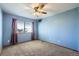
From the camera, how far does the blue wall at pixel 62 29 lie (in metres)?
3.01

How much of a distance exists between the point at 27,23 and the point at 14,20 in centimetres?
116

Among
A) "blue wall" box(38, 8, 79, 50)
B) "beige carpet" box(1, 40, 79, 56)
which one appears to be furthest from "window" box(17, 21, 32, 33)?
"beige carpet" box(1, 40, 79, 56)

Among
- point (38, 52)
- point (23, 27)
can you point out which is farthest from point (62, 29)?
point (23, 27)

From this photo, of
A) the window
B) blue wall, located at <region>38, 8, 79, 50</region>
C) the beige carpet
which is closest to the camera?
the beige carpet

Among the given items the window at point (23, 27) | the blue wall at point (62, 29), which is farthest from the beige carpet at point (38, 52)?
the window at point (23, 27)

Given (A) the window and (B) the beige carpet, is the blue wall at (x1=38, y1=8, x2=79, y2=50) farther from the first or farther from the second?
(A) the window

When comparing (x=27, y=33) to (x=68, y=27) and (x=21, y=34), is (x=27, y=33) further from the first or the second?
(x=68, y=27)

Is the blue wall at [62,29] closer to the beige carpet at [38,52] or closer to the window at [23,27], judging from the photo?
the beige carpet at [38,52]

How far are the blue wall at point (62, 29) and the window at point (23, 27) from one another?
3.97 ft

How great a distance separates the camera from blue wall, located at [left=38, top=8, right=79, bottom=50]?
3008 mm

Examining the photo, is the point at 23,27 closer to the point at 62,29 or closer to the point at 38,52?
the point at 38,52

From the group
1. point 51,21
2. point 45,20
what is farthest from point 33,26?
point 51,21

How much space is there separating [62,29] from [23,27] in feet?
8.99

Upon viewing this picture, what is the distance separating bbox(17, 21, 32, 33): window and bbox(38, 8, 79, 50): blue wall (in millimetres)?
1210
